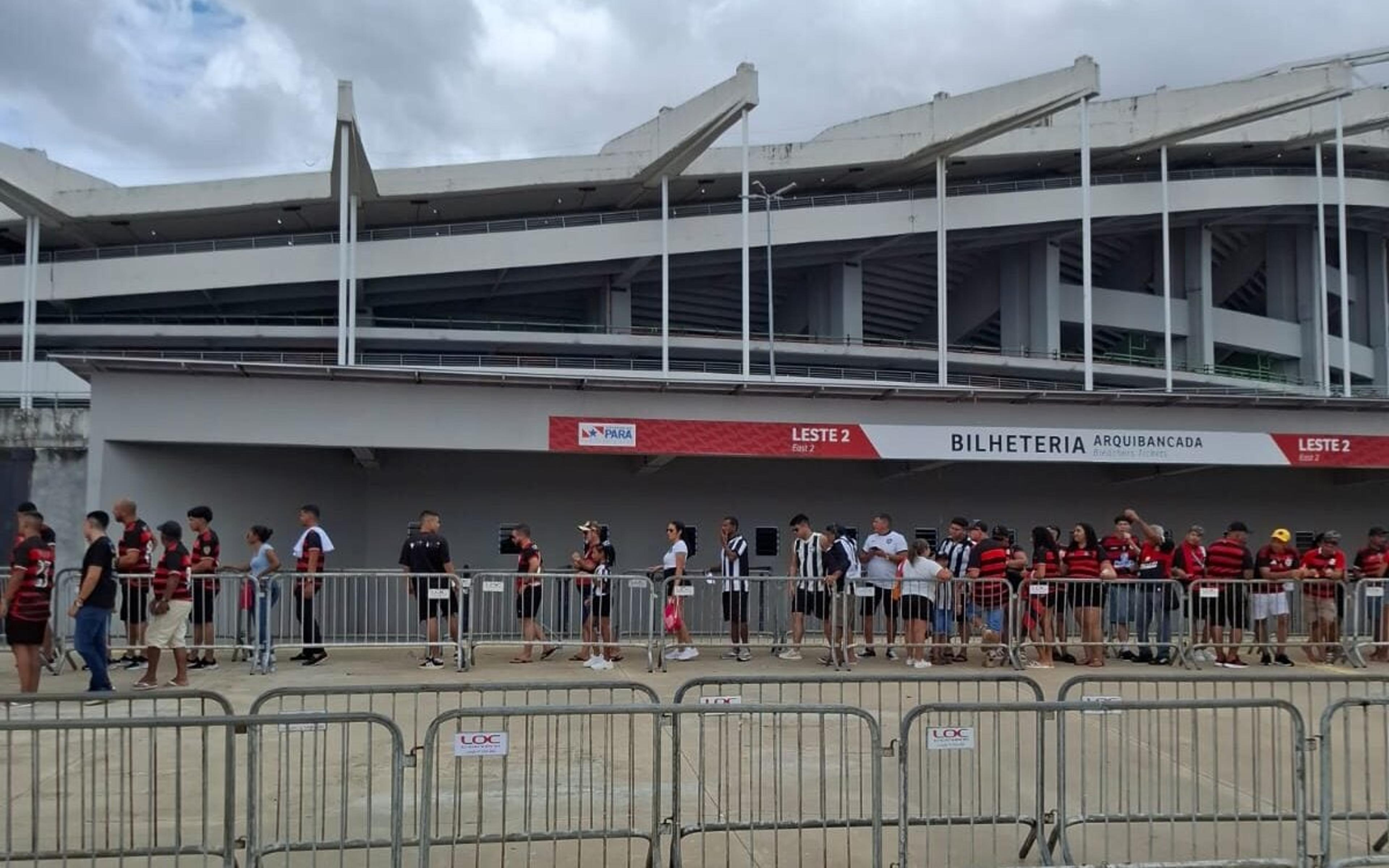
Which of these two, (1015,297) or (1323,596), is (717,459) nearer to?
(1323,596)

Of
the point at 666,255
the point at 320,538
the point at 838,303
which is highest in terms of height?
the point at 666,255

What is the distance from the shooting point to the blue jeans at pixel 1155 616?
12609 mm

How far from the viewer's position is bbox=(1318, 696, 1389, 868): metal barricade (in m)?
5.61

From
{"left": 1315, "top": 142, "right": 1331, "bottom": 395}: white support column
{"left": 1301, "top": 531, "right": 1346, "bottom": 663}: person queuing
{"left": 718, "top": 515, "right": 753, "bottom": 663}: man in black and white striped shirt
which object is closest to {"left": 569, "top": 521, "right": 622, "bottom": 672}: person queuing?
{"left": 718, "top": 515, "right": 753, "bottom": 663}: man in black and white striped shirt

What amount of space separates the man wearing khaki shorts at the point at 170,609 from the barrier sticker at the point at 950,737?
24.5ft

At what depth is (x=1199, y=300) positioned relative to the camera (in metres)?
44.5

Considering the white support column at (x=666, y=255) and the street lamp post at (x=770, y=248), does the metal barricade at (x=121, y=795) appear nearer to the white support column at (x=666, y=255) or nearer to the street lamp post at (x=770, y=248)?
the street lamp post at (x=770, y=248)

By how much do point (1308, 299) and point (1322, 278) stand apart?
18.8ft

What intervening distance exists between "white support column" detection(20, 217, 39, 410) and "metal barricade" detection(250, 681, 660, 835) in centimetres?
2496

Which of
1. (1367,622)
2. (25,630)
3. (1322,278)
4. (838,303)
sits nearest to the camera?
(25,630)

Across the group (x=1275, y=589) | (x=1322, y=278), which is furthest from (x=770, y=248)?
(x=1275, y=589)

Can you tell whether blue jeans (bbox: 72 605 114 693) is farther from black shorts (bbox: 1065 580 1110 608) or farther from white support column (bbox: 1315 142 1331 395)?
white support column (bbox: 1315 142 1331 395)

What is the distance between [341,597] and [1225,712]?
34.7 ft

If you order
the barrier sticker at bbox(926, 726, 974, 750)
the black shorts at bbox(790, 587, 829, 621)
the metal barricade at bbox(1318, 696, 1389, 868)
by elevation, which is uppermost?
the black shorts at bbox(790, 587, 829, 621)
